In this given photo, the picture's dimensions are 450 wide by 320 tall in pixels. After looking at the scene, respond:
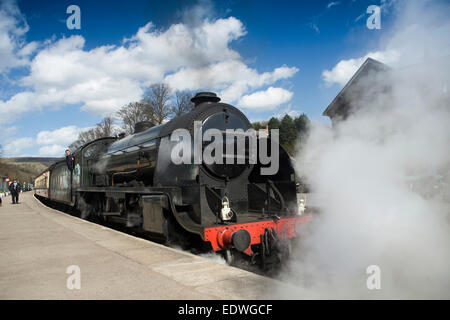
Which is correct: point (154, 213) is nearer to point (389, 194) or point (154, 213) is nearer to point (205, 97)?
point (205, 97)

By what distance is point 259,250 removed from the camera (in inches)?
210

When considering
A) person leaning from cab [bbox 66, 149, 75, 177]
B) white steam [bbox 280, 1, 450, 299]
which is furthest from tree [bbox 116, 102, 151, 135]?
white steam [bbox 280, 1, 450, 299]

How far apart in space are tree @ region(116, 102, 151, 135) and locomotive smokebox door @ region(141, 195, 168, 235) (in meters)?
29.6

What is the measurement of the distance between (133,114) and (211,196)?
32.3 metres

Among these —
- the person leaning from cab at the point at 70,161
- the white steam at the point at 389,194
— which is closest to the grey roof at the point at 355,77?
the white steam at the point at 389,194

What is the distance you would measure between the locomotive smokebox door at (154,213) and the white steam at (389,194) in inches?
92.5

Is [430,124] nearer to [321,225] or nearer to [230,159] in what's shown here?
[321,225]

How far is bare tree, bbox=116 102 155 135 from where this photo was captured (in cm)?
3438

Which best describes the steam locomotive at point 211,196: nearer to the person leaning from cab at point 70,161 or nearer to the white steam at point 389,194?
the white steam at point 389,194

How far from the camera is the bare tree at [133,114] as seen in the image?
34375 mm

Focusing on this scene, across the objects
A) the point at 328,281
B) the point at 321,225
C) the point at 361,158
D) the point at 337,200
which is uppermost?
the point at 361,158

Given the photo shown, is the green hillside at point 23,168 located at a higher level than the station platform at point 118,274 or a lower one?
higher
